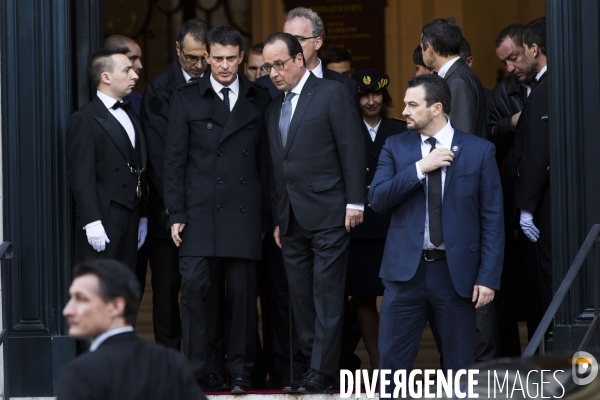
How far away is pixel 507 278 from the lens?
7.65 metres

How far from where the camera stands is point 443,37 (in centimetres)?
705

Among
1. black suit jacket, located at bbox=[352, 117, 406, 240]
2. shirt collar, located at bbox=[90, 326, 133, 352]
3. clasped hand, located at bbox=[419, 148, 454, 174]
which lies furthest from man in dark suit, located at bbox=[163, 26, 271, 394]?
shirt collar, located at bbox=[90, 326, 133, 352]

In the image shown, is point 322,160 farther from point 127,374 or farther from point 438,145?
point 127,374

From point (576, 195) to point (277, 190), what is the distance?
5.65 feet

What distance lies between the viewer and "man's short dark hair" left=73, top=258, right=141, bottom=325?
3.90 m

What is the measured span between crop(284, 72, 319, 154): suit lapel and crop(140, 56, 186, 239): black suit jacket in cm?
88

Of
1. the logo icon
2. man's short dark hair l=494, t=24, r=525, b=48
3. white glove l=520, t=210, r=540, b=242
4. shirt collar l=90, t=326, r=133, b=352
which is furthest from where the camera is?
man's short dark hair l=494, t=24, r=525, b=48

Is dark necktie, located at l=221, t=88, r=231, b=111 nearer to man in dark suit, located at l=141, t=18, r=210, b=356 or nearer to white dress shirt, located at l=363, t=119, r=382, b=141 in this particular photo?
man in dark suit, located at l=141, t=18, r=210, b=356

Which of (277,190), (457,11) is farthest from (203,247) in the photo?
(457,11)

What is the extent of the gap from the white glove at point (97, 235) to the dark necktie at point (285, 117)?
1165 mm

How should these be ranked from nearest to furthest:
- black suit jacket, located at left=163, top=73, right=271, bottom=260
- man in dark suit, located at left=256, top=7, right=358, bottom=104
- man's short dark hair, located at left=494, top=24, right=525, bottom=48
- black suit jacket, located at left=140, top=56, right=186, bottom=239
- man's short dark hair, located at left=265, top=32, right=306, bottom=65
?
man's short dark hair, located at left=265, top=32, right=306, bottom=65, black suit jacket, located at left=163, top=73, right=271, bottom=260, black suit jacket, located at left=140, top=56, right=186, bottom=239, man in dark suit, located at left=256, top=7, right=358, bottom=104, man's short dark hair, located at left=494, top=24, right=525, bottom=48

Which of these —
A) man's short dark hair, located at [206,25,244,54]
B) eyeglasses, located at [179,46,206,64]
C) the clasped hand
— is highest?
man's short dark hair, located at [206,25,244,54]

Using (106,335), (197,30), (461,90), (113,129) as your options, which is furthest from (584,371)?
(197,30)

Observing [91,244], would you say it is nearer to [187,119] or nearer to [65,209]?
[65,209]
